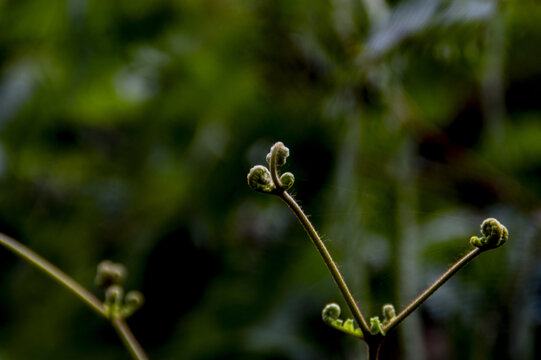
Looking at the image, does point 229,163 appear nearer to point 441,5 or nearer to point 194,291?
point 194,291

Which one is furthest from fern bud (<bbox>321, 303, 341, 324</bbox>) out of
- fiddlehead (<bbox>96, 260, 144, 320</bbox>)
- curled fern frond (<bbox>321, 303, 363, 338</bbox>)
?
fiddlehead (<bbox>96, 260, 144, 320</bbox>)

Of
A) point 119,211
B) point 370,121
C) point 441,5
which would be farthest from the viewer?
point 119,211

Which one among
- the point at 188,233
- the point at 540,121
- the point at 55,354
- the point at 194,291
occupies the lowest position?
the point at 55,354

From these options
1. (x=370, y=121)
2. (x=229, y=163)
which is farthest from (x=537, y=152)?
(x=229, y=163)

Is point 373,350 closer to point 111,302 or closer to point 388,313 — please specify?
point 388,313

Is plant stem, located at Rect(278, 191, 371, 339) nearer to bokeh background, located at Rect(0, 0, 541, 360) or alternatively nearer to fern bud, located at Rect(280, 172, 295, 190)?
fern bud, located at Rect(280, 172, 295, 190)

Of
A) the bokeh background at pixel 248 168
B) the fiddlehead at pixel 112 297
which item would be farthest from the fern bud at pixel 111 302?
the bokeh background at pixel 248 168

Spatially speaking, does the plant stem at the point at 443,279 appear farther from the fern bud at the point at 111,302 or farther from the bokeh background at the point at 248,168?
the bokeh background at the point at 248,168

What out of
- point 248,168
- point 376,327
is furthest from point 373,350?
point 248,168
